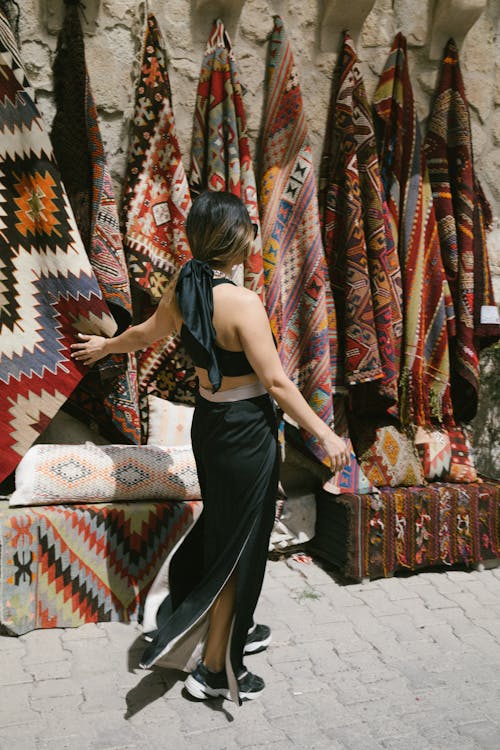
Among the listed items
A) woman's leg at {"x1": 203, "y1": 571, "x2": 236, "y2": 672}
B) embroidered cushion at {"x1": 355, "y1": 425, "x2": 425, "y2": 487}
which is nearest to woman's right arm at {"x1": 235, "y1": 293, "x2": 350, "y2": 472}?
woman's leg at {"x1": 203, "y1": 571, "x2": 236, "y2": 672}

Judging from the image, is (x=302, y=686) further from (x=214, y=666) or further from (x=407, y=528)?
(x=407, y=528)

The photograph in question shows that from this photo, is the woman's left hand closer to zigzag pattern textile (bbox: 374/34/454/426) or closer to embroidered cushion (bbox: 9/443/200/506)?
embroidered cushion (bbox: 9/443/200/506)

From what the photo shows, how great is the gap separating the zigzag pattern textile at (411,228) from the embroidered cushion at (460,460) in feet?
0.80

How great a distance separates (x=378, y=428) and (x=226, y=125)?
1.58m

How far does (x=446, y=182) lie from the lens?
3.70 m

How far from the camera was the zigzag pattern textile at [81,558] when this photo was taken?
8.79ft

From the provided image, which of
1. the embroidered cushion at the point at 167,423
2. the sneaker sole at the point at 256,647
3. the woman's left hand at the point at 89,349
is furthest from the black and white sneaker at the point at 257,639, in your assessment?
the woman's left hand at the point at 89,349

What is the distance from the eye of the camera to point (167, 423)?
325 centimetres

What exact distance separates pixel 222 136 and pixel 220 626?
202 centimetres

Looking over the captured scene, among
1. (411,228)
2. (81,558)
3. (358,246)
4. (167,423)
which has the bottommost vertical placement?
(81,558)

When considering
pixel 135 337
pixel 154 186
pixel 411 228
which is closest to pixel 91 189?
pixel 154 186

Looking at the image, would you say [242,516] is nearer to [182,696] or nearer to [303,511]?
[182,696]

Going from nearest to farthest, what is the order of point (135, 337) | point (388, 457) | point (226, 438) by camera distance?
point (226, 438)
point (135, 337)
point (388, 457)

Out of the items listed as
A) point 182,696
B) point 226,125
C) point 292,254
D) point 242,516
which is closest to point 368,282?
point 292,254
